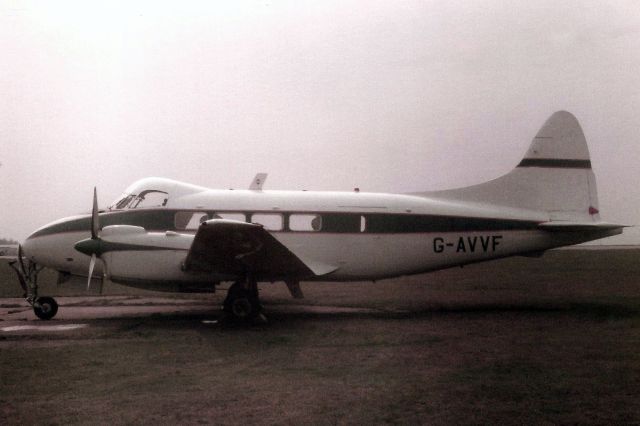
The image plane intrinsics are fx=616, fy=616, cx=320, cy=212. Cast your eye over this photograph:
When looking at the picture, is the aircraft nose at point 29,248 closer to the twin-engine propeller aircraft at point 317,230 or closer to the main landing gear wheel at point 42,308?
the twin-engine propeller aircraft at point 317,230

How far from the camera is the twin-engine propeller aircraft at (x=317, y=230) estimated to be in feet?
39.4

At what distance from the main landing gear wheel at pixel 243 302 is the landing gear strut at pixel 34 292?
3.62 meters

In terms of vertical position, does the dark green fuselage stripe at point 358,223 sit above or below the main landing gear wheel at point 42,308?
above

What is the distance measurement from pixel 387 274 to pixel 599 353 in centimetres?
564

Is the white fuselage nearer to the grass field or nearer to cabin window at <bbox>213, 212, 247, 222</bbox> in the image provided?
cabin window at <bbox>213, 212, 247, 222</bbox>

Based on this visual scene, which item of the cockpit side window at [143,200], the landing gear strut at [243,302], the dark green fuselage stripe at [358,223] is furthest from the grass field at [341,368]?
the cockpit side window at [143,200]

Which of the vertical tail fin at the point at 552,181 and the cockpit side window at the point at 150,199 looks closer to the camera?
the cockpit side window at the point at 150,199

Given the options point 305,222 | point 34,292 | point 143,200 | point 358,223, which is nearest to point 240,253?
point 305,222

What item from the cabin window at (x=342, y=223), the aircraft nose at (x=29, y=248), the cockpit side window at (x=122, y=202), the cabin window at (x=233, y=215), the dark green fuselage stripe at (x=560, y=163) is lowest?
the aircraft nose at (x=29, y=248)

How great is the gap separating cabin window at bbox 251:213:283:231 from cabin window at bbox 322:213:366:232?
0.97 metres

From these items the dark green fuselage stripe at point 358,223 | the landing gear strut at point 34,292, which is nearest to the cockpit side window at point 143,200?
the dark green fuselage stripe at point 358,223

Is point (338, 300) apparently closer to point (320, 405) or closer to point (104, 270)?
point (104, 270)

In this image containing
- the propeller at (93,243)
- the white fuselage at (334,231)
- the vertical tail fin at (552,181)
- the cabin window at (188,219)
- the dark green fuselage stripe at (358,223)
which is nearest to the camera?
the propeller at (93,243)

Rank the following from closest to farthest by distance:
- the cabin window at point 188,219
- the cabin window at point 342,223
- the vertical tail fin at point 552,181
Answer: the cabin window at point 188,219
the cabin window at point 342,223
the vertical tail fin at point 552,181
